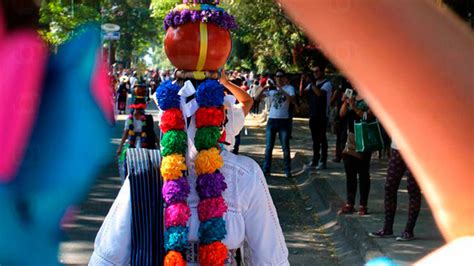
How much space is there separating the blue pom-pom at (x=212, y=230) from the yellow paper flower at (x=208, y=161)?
20 centimetres

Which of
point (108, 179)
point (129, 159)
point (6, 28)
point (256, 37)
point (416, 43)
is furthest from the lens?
point (256, 37)

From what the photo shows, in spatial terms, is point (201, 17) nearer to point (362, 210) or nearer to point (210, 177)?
point (210, 177)

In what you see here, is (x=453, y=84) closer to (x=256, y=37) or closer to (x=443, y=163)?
(x=443, y=163)

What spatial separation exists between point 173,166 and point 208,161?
140 mm

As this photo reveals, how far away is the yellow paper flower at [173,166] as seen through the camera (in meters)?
2.79

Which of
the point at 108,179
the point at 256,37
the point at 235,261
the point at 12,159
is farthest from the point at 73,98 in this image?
the point at 256,37

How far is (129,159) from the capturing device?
9.41 ft

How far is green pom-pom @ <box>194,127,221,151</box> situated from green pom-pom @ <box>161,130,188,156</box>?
0.18ft

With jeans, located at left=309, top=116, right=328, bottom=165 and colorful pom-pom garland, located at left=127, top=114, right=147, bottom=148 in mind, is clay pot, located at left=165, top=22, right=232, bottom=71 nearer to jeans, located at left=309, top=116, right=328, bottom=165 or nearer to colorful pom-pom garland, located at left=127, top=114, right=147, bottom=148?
colorful pom-pom garland, located at left=127, top=114, right=147, bottom=148

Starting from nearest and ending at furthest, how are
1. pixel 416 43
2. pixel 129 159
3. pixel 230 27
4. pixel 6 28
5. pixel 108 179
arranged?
pixel 416 43, pixel 129 159, pixel 230 27, pixel 6 28, pixel 108 179

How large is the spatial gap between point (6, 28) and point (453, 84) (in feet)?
10.1

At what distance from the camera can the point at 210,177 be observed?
2.81 m

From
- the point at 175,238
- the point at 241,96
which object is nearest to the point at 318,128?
the point at 241,96

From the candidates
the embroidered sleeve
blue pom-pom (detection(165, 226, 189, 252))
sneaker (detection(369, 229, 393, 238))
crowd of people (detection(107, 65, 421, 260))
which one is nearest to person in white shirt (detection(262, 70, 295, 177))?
crowd of people (detection(107, 65, 421, 260))
